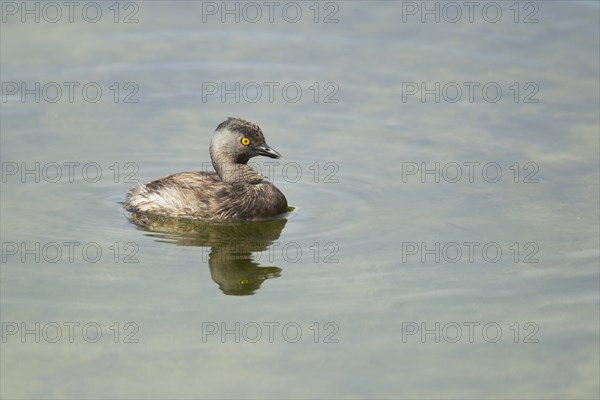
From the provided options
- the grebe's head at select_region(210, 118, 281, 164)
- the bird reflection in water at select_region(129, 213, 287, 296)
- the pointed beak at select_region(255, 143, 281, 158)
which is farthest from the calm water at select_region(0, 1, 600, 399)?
the grebe's head at select_region(210, 118, 281, 164)

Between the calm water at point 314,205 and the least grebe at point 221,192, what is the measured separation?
15 centimetres

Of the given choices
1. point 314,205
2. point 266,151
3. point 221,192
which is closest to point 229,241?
point 221,192

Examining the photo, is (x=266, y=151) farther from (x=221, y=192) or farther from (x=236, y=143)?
(x=221, y=192)

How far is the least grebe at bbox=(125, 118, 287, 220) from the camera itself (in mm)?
13805

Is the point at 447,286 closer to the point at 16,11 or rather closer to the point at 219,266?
the point at 219,266

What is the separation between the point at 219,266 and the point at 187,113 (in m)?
3.92

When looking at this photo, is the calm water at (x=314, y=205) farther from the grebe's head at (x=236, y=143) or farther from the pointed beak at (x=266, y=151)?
the grebe's head at (x=236, y=143)

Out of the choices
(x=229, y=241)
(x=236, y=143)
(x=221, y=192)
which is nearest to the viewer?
(x=229, y=241)

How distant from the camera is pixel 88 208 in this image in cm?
1377

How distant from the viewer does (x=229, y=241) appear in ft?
43.8

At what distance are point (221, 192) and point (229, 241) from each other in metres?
0.76

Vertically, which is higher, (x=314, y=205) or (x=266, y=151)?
(x=266, y=151)

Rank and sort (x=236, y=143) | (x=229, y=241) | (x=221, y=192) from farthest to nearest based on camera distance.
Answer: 1. (x=236, y=143)
2. (x=221, y=192)
3. (x=229, y=241)

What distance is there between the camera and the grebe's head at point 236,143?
45.8ft
